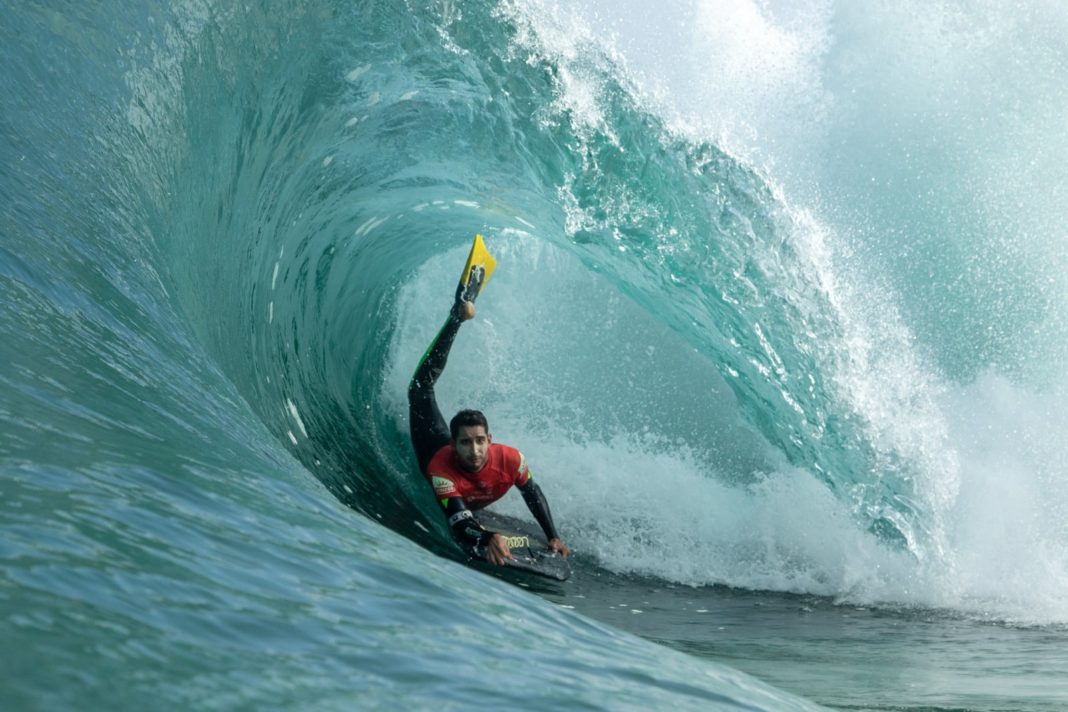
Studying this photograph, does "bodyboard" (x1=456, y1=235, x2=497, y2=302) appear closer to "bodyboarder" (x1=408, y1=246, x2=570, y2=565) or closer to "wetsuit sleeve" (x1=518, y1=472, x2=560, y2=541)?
"bodyboarder" (x1=408, y1=246, x2=570, y2=565)

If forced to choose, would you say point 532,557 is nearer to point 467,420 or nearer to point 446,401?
point 467,420

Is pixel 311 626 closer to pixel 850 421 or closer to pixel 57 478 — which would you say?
pixel 57 478

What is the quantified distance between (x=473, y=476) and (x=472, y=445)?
0.38 m

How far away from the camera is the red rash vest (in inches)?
265

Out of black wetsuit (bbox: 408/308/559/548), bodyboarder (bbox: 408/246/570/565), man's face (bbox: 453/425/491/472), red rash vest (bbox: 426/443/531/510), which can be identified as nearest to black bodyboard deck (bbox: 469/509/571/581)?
bodyboarder (bbox: 408/246/570/565)

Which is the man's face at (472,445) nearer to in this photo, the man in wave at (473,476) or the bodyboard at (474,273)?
the man in wave at (473,476)

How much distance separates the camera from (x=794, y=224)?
7.59 metres

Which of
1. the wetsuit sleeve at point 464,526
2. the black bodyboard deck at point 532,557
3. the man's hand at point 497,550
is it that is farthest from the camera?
the black bodyboard deck at point 532,557

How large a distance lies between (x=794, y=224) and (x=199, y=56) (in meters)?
3.94

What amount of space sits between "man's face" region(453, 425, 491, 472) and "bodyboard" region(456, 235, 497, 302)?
1.34m

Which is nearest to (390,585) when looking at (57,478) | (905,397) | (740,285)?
(57,478)

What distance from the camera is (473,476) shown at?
683 cm

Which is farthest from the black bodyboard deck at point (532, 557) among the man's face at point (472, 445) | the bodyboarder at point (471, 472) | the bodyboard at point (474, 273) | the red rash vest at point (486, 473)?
the bodyboard at point (474, 273)

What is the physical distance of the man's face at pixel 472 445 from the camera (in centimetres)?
650
